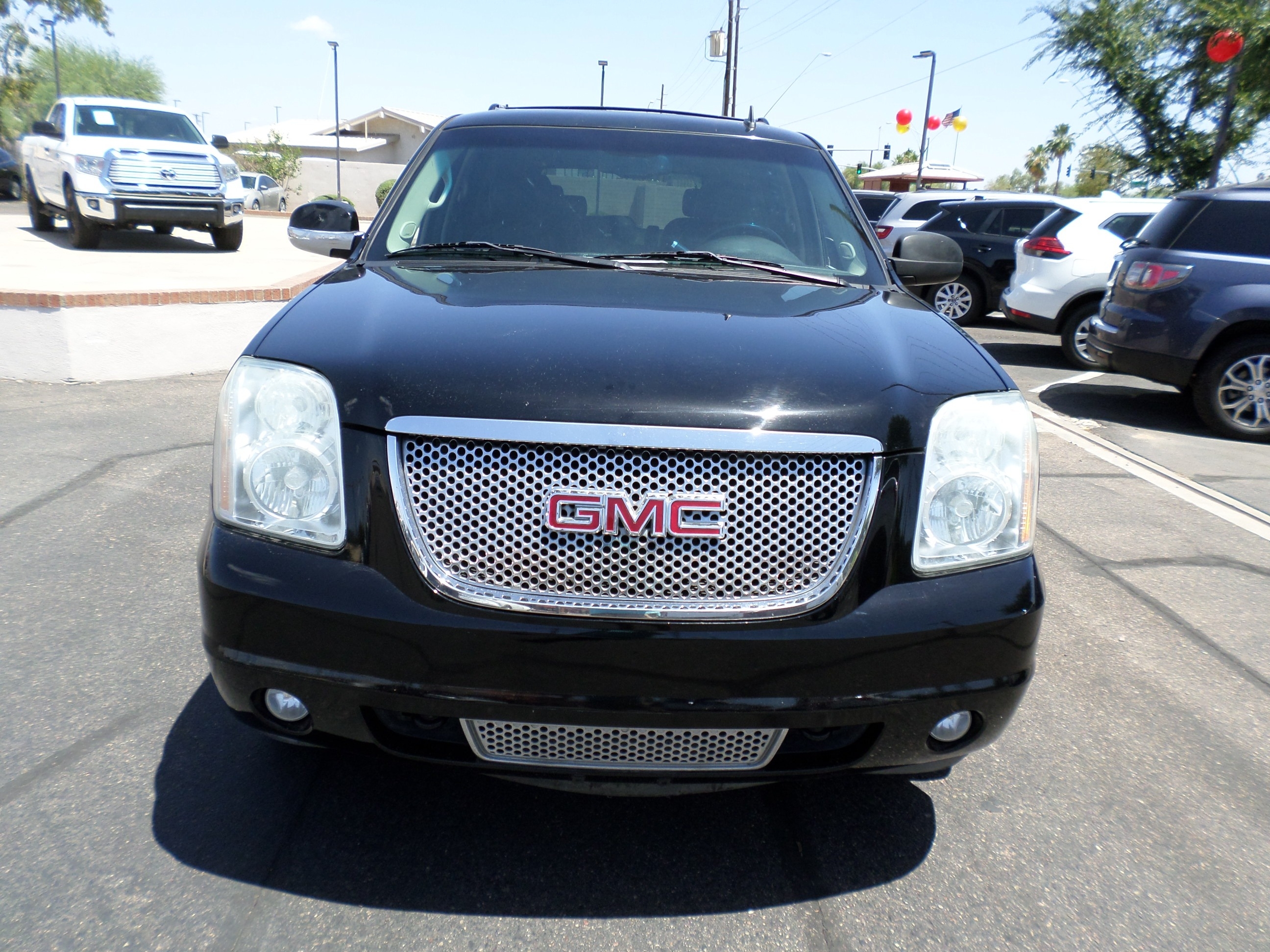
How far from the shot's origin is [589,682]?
1.93 metres

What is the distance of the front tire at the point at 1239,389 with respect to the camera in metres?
7.27

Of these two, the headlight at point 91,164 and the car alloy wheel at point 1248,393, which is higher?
the headlight at point 91,164

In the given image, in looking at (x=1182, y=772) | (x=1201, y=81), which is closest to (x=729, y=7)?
(x=1201, y=81)

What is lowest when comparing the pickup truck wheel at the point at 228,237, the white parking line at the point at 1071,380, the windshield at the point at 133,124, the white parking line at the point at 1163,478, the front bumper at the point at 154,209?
the white parking line at the point at 1163,478

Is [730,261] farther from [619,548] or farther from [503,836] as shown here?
[503,836]

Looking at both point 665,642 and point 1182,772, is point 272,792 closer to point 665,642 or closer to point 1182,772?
point 665,642

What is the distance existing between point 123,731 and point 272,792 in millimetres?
→ 560

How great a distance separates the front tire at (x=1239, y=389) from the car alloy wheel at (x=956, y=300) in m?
5.63

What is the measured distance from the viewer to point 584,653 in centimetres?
193

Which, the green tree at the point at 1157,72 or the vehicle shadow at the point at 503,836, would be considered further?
the green tree at the point at 1157,72

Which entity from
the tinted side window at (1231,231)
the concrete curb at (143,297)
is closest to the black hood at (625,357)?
the concrete curb at (143,297)

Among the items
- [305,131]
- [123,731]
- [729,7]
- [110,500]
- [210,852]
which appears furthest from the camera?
[305,131]

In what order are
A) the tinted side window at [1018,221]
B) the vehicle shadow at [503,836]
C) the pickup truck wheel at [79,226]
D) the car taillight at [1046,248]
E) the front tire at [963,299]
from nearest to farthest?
the vehicle shadow at [503,836] < the car taillight at [1046,248] < the pickup truck wheel at [79,226] < the tinted side window at [1018,221] < the front tire at [963,299]

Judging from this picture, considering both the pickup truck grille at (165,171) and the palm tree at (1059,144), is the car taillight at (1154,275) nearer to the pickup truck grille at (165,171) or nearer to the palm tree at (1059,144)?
the pickup truck grille at (165,171)
